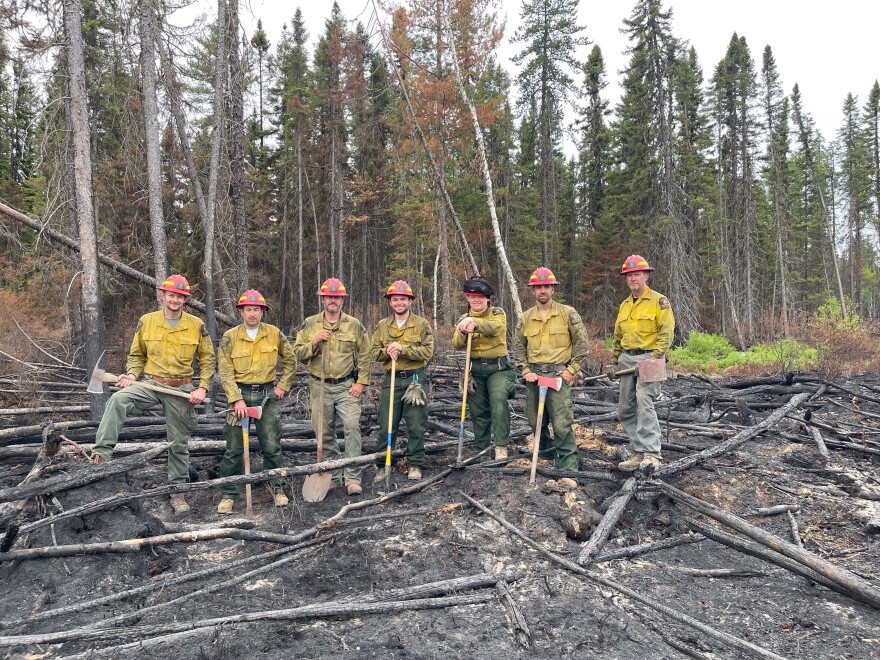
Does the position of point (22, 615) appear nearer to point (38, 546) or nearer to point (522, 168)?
point (38, 546)

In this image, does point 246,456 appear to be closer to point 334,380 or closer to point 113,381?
point 334,380

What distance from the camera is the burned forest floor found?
3271mm

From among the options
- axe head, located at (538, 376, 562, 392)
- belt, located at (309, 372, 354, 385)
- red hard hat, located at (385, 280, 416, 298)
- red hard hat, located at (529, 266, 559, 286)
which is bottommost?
axe head, located at (538, 376, 562, 392)

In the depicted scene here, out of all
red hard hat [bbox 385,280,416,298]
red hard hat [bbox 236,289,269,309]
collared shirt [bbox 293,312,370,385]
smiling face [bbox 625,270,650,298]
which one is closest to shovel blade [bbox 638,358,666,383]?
smiling face [bbox 625,270,650,298]

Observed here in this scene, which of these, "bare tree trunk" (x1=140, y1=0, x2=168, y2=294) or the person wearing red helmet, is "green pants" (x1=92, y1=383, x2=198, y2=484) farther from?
the person wearing red helmet

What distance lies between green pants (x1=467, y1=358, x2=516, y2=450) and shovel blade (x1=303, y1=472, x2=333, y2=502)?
2.03m

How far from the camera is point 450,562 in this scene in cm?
436

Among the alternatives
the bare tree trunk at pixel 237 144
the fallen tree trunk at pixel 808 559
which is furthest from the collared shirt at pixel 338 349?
the bare tree trunk at pixel 237 144

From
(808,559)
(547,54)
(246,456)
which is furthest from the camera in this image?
(547,54)

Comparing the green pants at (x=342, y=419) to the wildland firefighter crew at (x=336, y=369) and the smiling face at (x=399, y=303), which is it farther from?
the smiling face at (x=399, y=303)

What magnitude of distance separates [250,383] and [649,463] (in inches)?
186

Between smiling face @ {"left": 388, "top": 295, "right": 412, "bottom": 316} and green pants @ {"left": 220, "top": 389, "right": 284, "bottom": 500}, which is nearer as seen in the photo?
green pants @ {"left": 220, "top": 389, "right": 284, "bottom": 500}

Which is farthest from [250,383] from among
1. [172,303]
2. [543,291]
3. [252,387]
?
[543,291]

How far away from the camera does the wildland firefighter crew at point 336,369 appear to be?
6215 millimetres
